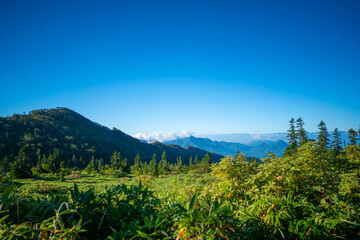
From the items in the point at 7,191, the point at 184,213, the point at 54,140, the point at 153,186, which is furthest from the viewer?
the point at 54,140

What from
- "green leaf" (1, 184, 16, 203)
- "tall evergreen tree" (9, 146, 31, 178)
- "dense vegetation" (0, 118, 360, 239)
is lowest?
"tall evergreen tree" (9, 146, 31, 178)

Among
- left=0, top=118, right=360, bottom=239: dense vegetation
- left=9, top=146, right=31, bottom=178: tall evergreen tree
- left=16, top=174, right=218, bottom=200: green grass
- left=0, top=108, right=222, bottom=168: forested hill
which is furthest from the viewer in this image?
left=0, top=108, right=222, bottom=168: forested hill

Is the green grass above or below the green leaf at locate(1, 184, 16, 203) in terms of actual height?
below

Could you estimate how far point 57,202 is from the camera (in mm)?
1271

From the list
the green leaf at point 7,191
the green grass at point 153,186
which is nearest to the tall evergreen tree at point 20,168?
the green grass at point 153,186

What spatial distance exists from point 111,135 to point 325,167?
190180 millimetres

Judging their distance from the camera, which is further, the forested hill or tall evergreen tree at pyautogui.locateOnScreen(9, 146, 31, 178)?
the forested hill

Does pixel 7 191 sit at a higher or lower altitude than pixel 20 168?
higher

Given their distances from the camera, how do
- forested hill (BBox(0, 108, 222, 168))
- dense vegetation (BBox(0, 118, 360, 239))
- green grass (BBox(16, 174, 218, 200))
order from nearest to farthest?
dense vegetation (BBox(0, 118, 360, 239)), green grass (BBox(16, 174, 218, 200)), forested hill (BBox(0, 108, 222, 168))

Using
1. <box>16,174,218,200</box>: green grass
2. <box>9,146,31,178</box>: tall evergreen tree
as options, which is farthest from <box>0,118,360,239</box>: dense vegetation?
<box>9,146,31,178</box>: tall evergreen tree

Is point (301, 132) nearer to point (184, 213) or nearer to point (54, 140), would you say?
point (184, 213)

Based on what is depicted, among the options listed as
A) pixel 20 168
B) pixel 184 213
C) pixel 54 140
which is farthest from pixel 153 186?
pixel 54 140

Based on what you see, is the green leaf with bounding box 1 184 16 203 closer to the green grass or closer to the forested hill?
the green grass

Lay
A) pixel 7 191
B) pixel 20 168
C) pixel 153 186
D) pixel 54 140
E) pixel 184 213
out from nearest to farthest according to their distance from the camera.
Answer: pixel 7 191
pixel 184 213
pixel 153 186
pixel 20 168
pixel 54 140
